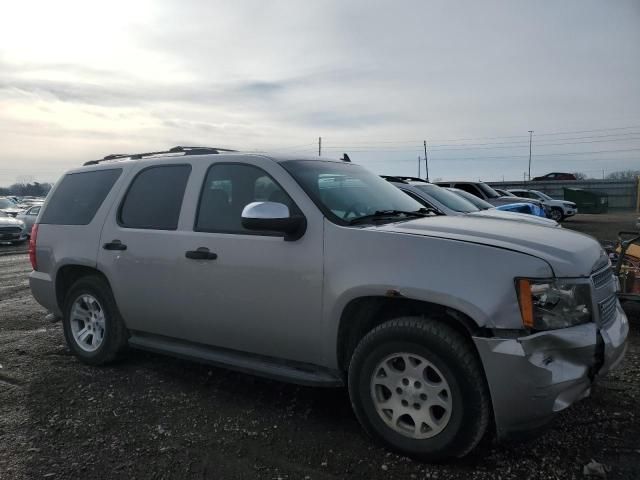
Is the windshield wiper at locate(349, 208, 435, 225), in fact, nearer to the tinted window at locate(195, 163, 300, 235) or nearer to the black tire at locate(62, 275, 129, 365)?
the tinted window at locate(195, 163, 300, 235)

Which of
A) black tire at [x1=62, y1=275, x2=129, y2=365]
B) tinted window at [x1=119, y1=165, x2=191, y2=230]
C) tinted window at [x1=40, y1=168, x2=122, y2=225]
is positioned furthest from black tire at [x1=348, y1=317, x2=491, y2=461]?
tinted window at [x1=40, y1=168, x2=122, y2=225]

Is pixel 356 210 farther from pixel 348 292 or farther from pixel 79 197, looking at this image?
pixel 79 197

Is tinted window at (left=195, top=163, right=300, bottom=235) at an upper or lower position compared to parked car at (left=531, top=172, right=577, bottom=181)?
lower

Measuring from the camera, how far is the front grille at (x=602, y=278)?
302 cm

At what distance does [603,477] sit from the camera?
9.31 ft

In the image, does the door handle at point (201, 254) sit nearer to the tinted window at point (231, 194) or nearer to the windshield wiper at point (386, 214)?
the tinted window at point (231, 194)

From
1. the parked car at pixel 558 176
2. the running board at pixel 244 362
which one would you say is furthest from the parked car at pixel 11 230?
the parked car at pixel 558 176

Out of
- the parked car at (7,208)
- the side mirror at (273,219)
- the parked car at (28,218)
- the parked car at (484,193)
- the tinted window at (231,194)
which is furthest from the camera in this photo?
the parked car at (7,208)

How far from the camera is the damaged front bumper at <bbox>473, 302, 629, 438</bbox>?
2.70m

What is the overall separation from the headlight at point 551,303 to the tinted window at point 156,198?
2.66 meters

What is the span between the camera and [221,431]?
3492mm

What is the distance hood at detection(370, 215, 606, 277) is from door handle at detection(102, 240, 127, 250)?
2.30 meters

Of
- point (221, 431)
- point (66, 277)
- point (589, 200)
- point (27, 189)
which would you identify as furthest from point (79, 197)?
point (27, 189)

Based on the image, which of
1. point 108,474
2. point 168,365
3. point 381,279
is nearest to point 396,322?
point 381,279
